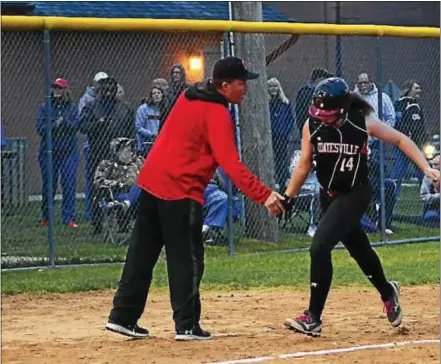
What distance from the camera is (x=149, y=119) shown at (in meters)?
13.8

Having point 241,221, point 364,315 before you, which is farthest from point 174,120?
point 241,221

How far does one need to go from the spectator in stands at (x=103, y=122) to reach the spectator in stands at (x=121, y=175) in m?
0.09

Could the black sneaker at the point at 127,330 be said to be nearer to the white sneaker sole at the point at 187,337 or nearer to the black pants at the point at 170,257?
the black pants at the point at 170,257

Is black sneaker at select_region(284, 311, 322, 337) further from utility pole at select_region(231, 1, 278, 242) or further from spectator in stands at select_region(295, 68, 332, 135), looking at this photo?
spectator in stands at select_region(295, 68, 332, 135)

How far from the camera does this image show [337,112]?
27.4 feet

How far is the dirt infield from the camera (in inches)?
300

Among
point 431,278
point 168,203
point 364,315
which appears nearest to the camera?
point 168,203

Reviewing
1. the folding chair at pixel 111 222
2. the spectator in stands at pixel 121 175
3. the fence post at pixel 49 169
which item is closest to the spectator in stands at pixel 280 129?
the spectator in stands at pixel 121 175

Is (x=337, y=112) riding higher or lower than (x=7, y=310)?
higher

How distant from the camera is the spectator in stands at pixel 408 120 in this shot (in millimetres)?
15766

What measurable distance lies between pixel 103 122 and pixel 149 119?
0.58 meters

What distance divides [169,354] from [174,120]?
1634 millimetres

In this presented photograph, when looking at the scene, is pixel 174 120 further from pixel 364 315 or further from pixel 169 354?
pixel 364 315

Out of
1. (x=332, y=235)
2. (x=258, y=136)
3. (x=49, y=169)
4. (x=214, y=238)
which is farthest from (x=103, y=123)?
(x=332, y=235)
